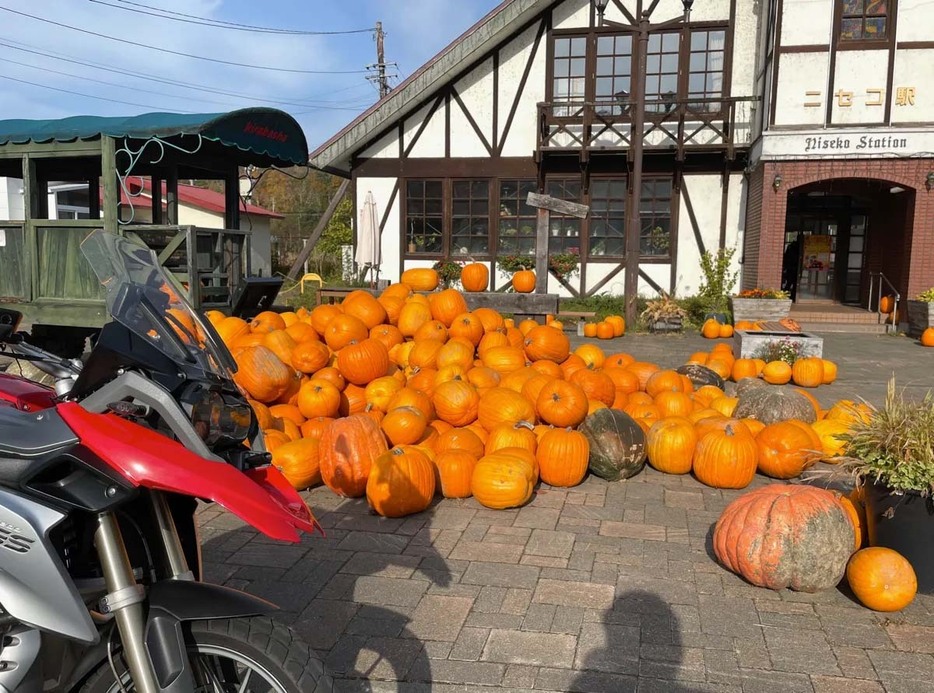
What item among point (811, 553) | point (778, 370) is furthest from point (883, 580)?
point (778, 370)

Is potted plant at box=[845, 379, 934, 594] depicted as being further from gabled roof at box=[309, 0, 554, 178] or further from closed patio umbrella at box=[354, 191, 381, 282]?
gabled roof at box=[309, 0, 554, 178]

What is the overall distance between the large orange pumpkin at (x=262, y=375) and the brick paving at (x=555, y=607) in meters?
1.12

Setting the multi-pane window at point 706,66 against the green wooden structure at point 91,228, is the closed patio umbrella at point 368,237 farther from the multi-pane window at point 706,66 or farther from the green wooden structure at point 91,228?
the multi-pane window at point 706,66

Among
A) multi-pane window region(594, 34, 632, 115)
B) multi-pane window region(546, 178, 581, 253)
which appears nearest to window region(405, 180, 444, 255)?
multi-pane window region(546, 178, 581, 253)

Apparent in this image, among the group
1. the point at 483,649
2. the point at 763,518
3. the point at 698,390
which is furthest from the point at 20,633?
the point at 698,390

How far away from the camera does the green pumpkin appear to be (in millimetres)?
4832

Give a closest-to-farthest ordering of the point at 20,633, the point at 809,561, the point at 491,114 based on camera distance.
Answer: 1. the point at 20,633
2. the point at 809,561
3. the point at 491,114

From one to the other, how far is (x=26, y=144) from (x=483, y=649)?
7.79m

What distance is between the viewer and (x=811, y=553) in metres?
3.22

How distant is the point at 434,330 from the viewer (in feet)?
20.7

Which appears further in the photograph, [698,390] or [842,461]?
[698,390]

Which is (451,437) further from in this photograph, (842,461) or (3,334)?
(3,334)

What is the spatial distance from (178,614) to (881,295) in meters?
16.4

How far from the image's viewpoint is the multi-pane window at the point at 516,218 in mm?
16734
